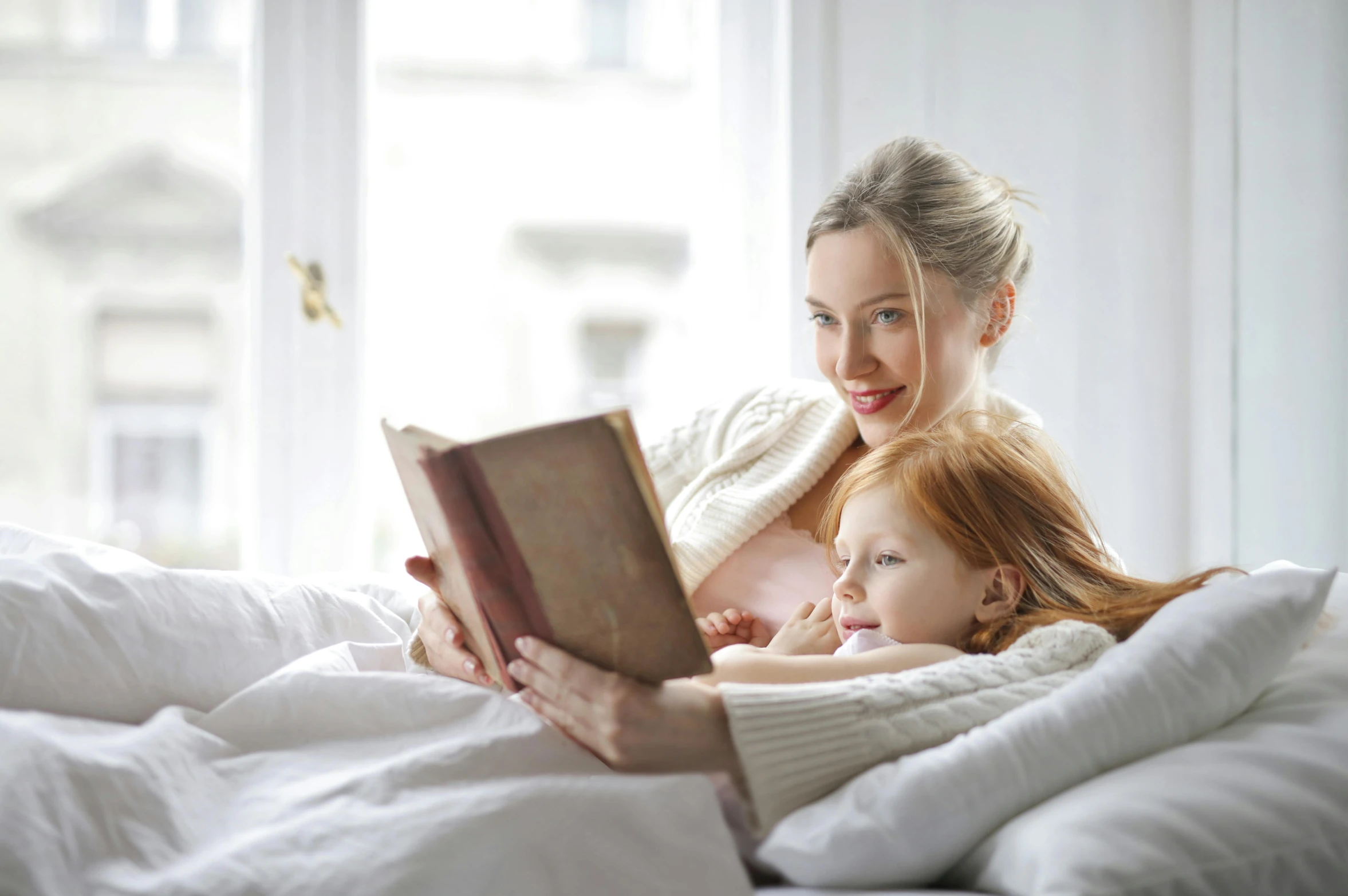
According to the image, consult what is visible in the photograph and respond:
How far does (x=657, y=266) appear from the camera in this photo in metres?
2.32

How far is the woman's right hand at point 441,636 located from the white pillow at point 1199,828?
1.64 ft

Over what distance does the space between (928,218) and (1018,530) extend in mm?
533

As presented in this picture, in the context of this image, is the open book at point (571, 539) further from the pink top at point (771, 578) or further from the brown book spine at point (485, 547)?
the pink top at point (771, 578)

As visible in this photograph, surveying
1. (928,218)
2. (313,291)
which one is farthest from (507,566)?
(313,291)

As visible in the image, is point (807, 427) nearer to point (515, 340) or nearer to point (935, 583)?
point (935, 583)

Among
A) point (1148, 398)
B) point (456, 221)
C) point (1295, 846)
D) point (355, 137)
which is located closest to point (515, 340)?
point (456, 221)

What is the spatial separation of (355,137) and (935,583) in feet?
5.35

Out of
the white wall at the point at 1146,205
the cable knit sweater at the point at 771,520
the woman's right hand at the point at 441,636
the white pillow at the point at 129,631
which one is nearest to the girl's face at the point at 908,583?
the cable knit sweater at the point at 771,520

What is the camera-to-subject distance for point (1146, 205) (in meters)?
2.28

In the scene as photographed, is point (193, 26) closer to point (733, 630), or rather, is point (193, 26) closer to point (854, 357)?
point (854, 357)

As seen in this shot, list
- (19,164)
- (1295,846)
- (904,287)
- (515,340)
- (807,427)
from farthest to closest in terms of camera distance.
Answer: (515,340)
(19,164)
(807,427)
(904,287)
(1295,846)

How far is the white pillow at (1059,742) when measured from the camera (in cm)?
69

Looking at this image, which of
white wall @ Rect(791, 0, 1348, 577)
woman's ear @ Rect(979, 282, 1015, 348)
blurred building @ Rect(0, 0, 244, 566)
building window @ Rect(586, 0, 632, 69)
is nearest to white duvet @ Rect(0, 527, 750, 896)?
woman's ear @ Rect(979, 282, 1015, 348)

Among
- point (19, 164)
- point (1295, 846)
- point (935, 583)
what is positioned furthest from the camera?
point (19, 164)
